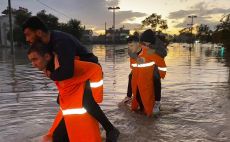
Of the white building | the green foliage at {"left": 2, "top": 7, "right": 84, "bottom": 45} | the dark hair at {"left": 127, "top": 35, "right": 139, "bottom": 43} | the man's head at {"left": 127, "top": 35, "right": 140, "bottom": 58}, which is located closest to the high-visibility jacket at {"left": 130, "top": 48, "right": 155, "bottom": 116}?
the man's head at {"left": 127, "top": 35, "right": 140, "bottom": 58}

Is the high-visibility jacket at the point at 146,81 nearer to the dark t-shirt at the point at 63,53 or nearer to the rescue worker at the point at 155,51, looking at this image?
the rescue worker at the point at 155,51

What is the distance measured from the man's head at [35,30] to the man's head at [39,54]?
0.07m

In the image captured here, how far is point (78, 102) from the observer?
390cm

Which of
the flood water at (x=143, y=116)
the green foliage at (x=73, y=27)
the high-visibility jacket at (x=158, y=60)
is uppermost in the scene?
the green foliage at (x=73, y=27)

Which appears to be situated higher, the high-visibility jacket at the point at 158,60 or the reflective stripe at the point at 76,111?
the high-visibility jacket at the point at 158,60

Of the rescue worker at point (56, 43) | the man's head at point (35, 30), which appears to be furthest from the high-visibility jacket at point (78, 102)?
→ the man's head at point (35, 30)

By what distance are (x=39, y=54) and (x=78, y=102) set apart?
0.64 m

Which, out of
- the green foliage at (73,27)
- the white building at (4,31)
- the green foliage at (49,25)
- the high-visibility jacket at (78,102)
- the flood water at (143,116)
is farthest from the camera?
the white building at (4,31)

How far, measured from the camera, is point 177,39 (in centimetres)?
18088

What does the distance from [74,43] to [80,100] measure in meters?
0.59

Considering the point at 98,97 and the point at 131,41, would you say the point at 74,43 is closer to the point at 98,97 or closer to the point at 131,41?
the point at 98,97

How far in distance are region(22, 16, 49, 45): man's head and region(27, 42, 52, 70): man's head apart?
0.07 m

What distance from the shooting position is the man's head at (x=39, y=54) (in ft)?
12.1

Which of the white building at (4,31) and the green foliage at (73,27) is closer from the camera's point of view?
the green foliage at (73,27)
